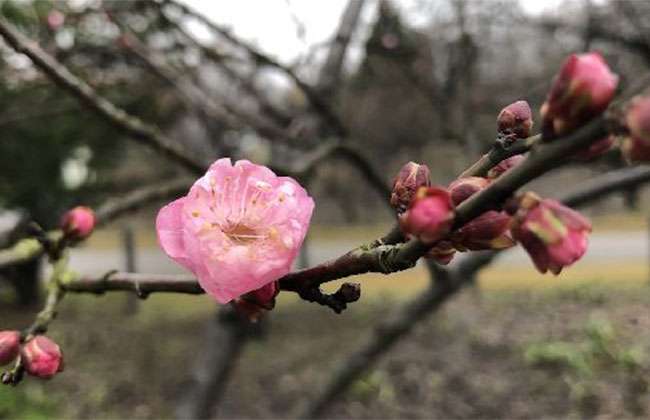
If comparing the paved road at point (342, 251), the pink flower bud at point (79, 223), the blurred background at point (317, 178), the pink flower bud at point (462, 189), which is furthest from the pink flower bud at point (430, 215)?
the paved road at point (342, 251)

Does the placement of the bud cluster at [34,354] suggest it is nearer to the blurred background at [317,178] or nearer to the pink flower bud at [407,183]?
the pink flower bud at [407,183]

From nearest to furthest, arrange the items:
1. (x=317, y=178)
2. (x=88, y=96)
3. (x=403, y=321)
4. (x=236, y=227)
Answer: (x=236, y=227), (x=88, y=96), (x=403, y=321), (x=317, y=178)

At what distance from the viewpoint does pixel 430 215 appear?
18.7 inches

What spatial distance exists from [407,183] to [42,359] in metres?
0.45

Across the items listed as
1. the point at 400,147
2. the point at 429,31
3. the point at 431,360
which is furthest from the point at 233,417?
the point at 400,147

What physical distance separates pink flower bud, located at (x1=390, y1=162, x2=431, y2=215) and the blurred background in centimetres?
168

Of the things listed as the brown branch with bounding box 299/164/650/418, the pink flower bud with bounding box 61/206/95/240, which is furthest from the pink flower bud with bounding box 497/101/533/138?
the brown branch with bounding box 299/164/650/418

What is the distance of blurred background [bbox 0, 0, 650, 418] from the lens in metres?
3.47

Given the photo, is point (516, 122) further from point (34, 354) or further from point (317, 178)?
point (317, 178)

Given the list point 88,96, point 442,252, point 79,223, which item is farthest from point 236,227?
point 88,96

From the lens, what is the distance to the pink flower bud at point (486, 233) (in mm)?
541

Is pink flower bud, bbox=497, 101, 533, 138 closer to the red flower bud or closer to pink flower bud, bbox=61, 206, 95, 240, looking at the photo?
the red flower bud

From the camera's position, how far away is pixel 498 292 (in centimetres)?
717

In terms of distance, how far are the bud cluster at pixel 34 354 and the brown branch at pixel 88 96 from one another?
0.60 m
